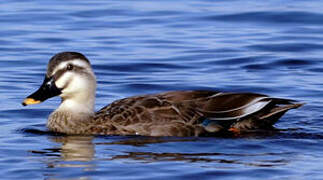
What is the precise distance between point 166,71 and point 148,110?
466cm

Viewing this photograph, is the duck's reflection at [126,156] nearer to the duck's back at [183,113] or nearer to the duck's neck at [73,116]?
the duck's back at [183,113]

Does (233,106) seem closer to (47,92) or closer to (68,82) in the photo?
(68,82)

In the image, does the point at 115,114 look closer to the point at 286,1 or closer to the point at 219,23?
the point at 219,23

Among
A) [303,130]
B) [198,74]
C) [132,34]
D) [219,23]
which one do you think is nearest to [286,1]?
[219,23]

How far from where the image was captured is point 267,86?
15.9 meters

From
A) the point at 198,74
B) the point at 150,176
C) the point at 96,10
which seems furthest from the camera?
the point at 96,10

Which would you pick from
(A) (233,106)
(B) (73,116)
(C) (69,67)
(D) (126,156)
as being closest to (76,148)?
(D) (126,156)

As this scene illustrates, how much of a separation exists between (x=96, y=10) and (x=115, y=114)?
10.8 m

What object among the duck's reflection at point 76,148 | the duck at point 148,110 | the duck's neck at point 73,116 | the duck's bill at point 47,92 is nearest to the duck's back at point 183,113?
the duck at point 148,110

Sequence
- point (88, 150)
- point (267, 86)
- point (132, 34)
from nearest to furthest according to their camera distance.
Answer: point (88, 150) → point (267, 86) → point (132, 34)

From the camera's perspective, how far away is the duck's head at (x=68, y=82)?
12789 millimetres

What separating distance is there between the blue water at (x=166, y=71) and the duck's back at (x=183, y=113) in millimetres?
218

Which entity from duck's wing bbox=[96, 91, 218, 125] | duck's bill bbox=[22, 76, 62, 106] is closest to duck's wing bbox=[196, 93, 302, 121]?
duck's wing bbox=[96, 91, 218, 125]

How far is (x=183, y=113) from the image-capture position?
12656 mm
